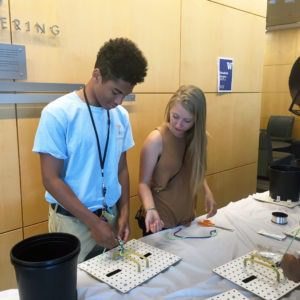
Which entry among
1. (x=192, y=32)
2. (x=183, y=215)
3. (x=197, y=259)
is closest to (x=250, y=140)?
(x=192, y=32)

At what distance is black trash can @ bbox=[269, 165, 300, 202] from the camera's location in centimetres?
204

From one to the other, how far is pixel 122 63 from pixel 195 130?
623 mm

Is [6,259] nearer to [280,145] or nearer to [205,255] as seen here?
[205,255]

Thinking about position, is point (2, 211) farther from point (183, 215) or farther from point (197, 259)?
point (197, 259)

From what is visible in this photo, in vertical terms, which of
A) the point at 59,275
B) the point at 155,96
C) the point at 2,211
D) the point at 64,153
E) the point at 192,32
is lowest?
the point at 2,211

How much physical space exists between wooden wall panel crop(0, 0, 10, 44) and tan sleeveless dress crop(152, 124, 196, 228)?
923 mm

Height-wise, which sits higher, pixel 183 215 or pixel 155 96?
pixel 155 96

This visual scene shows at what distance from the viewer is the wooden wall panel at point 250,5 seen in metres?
3.10

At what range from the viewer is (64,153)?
1.37 metres

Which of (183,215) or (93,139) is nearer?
(93,139)

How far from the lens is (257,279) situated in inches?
46.3

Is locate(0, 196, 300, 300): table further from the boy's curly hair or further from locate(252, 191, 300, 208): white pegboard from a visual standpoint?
the boy's curly hair

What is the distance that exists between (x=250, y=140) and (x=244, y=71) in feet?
2.44

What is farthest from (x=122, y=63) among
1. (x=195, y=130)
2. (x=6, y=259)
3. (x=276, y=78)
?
(x=276, y=78)
